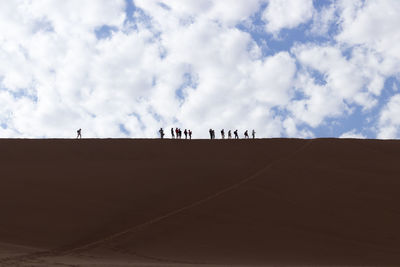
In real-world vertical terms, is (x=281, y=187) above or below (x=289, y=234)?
above

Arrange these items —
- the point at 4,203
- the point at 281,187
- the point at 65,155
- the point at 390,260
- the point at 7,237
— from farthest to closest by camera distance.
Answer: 1. the point at 65,155
2. the point at 281,187
3. the point at 4,203
4. the point at 7,237
5. the point at 390,260

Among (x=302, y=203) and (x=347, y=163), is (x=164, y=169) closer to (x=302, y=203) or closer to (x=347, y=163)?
(x=302, y=203)

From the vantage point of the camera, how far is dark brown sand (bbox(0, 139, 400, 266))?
12.2 meters

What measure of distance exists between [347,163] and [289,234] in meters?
9.44

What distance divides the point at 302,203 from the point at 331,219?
1.54 meters

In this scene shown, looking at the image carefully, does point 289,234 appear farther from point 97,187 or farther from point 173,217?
point 97,187

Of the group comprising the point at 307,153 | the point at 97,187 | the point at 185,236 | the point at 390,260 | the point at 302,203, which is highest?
the point at 307,153

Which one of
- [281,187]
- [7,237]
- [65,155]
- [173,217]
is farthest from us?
[65,155]

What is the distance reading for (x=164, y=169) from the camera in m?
20.7

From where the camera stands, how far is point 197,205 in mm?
15859

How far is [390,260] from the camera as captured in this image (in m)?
11.9

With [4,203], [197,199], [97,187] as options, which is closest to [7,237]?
[4,203]

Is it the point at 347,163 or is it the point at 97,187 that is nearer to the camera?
the point at 97,187

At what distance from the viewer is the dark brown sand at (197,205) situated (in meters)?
12.2
